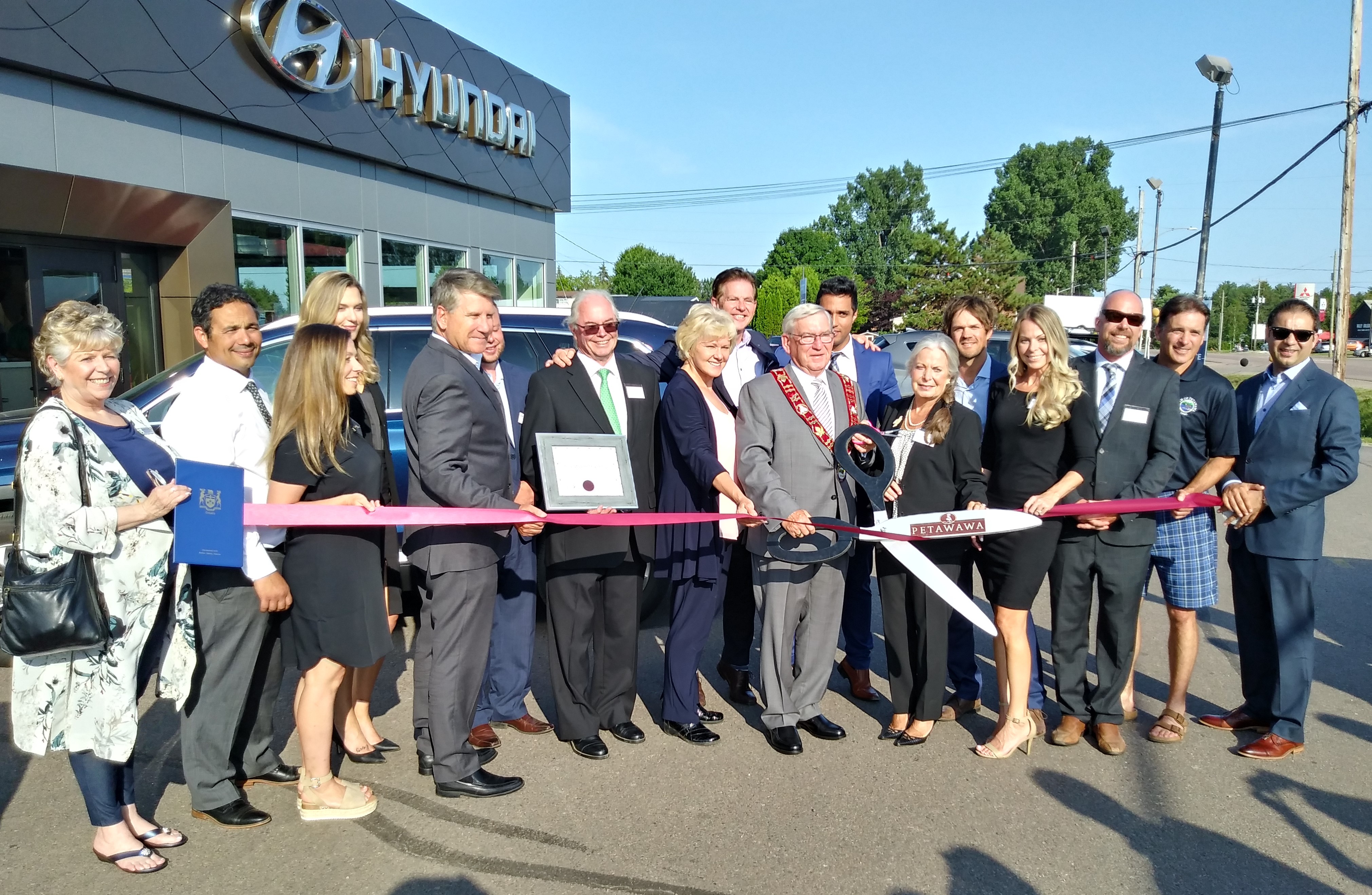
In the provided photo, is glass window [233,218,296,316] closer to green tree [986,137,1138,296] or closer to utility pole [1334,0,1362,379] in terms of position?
utility pole [1334,0,1362,379]

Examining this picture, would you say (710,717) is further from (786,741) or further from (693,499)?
(693,499)

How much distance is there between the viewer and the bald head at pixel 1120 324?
166 inches

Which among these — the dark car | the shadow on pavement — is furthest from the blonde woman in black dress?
the dark car

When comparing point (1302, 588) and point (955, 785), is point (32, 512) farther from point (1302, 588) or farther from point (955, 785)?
point (1302, 588)

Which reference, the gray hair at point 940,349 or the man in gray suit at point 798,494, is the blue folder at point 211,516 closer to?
the man in gray suit at point 798,494

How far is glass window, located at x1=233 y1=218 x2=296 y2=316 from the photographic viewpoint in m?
12.9

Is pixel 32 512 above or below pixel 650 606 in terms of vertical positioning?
above

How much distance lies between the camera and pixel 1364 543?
29.6ft

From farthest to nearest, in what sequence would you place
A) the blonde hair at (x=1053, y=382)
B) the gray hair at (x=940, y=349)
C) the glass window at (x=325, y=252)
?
the glass window at (x=325, y=252) < the gray hair at (x=940, y=349) < the blonde hair at (x=1053, y=382)

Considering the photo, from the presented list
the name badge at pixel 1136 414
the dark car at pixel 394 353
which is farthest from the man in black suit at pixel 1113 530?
the dark car at pixel 394 353

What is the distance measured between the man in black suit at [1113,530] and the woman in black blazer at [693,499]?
1.62 metres

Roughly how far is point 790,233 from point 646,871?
90162 millimetres

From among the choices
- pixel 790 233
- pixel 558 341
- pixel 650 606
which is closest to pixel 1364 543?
pixel 650 606

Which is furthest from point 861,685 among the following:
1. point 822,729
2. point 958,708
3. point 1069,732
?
point 1069,732
